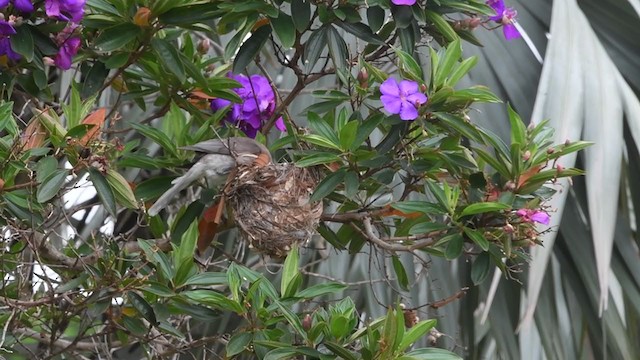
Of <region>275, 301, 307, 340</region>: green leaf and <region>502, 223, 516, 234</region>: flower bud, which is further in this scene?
<region>502, 223, 516, 234</region>: flower bud

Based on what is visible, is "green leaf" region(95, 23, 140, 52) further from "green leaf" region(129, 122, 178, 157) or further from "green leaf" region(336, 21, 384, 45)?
"green leaf" region(336, 21, 384, 45)

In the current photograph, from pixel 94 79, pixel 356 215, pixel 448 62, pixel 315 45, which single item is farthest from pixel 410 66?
pixel 94 79

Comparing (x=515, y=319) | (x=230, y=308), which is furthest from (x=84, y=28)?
(x=515, y=319)

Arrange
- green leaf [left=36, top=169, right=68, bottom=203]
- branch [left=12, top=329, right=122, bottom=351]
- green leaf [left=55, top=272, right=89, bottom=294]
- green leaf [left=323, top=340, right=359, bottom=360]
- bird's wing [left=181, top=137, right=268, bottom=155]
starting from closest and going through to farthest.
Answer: green leaf [left=323, top=340, right=359, bottom=360]
green leaf [left=36, top=169, right=68, bottom=203]
green leaf [left=55, top=272, right=89, bottom=294]
bird's wing [left=181, top=137, right=268, bottom=155]
branch [left=12, top=329, right=122, bottom=351]

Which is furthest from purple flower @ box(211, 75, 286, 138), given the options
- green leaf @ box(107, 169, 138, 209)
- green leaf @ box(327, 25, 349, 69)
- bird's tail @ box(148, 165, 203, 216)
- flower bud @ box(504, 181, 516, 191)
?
flower bud @ box(504, 181, 516, 191)

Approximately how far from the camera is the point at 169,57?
1925mm

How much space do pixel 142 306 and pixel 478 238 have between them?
59 centimetres

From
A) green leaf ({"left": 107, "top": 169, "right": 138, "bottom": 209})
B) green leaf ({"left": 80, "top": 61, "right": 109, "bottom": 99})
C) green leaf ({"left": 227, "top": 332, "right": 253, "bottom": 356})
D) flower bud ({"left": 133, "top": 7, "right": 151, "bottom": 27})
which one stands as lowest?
green leaf ({"left": 227, "top": 332, "right": 253, "bottom": 356})

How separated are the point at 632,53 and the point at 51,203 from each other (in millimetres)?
1361

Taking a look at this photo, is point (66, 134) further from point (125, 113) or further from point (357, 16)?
point (125, 113)

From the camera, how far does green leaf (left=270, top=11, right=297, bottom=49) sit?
72.8 inches

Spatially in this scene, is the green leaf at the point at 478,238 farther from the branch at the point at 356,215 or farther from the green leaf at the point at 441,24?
the green leaf at the point at 441,24

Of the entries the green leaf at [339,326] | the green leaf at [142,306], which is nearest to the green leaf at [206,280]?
the green leaf at [142,306]

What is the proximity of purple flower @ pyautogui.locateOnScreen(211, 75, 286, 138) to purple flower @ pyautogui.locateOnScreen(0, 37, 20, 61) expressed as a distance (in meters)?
0.42
